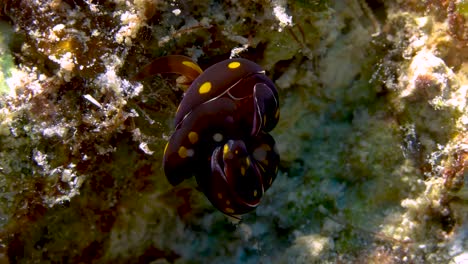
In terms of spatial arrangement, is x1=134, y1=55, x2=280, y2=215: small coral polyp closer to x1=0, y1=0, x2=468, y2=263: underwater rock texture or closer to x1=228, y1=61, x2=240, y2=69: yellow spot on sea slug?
x1=228, y1=61, x2=240, y2=69: yellow spot on sea slug

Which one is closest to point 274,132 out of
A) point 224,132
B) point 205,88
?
point 224,132

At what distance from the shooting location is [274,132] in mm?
3008

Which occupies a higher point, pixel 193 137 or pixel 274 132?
pixel 193 137

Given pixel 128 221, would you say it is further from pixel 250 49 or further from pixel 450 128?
pixel 450 128

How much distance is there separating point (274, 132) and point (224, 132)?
2.99 ft

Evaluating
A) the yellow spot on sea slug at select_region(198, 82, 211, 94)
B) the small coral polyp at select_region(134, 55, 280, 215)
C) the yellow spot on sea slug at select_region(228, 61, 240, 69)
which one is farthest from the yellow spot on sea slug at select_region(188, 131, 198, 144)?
the yellow spot on sea slug at select_region(228, 61, 240, 69)

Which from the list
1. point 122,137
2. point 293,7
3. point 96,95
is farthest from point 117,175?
point 293,7

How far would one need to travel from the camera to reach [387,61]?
294 cm

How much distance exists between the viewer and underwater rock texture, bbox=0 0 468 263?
2150 mm

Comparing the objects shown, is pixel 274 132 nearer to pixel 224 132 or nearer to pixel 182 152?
pixel 224 132

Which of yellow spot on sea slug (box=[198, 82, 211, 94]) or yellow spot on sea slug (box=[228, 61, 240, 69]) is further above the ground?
yellow spot on sea slug (box=[228, 61, 240, 69])

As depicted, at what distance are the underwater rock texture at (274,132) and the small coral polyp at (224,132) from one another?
401 millimetres

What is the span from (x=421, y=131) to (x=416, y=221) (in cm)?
69

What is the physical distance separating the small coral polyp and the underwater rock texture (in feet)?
1.32
